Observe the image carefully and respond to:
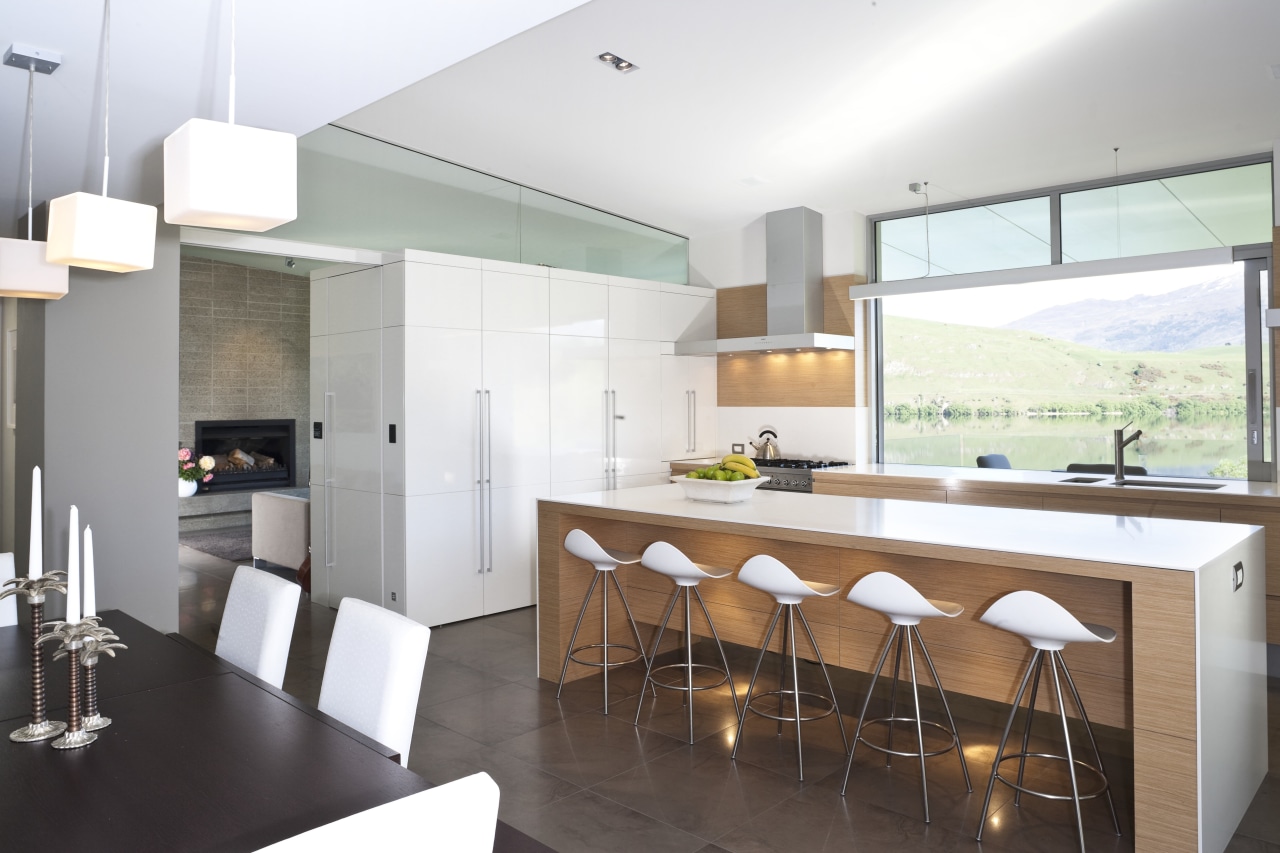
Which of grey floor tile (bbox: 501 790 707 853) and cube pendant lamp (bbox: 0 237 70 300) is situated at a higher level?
cube pendant lamp (bbox: 0 237 70 300)

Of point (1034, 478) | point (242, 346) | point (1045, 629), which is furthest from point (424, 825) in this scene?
point (242, 346)

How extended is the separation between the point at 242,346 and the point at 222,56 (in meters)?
7.15

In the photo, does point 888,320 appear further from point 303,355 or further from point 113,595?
point 303,355

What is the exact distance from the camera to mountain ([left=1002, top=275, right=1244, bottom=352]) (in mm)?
4836

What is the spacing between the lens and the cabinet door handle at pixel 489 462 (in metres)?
5.14

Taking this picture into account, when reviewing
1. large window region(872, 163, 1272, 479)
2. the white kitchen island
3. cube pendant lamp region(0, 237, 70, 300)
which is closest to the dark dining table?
cube pendant lamp region(0, 237, 70, 300)

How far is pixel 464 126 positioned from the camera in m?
4.72

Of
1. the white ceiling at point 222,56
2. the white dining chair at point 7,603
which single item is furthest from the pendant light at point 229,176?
the white dining chair at point 7,603

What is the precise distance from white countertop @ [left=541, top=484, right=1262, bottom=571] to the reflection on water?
6.70 feet

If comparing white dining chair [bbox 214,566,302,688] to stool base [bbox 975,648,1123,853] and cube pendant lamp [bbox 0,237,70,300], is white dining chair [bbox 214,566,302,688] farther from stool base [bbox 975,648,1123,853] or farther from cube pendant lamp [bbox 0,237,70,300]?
stool base [bbox 975,648,1123,853]

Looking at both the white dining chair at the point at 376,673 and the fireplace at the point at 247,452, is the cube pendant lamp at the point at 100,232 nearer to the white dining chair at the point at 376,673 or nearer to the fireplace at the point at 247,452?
the white dining chair at the point at 376,673

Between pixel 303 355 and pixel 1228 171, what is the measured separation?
840cm

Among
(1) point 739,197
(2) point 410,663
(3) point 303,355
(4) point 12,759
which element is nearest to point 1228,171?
(1) point 739,197

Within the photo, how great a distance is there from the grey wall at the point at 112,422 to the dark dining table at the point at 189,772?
192cm
